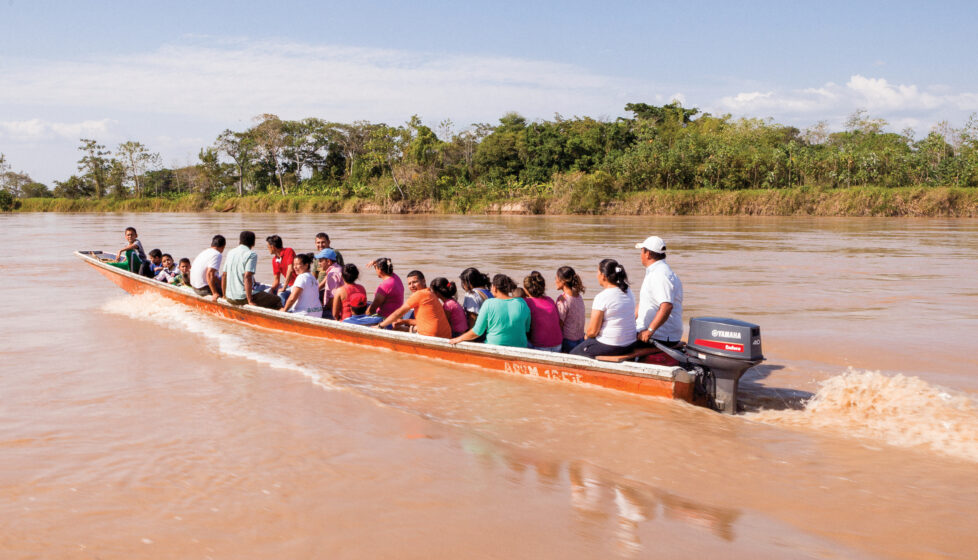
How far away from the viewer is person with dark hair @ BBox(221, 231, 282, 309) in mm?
7883

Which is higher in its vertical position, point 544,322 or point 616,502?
point 544,322

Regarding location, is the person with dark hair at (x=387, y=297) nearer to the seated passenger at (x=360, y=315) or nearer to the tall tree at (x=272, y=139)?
the seated passenger at (x=360, y=315)

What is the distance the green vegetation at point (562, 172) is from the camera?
111 feet

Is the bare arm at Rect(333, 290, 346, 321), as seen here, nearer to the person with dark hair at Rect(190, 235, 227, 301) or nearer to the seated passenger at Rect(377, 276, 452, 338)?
the seated passenger at Rect(377, 276, 452, 338)

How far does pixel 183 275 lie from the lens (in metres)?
9.30

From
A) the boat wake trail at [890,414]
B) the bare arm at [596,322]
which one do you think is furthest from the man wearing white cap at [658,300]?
the boat wake trail at [890,414]

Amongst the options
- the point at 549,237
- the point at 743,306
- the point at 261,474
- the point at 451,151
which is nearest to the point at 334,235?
the point at 549,237

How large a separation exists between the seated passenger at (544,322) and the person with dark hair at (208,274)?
4353 mm

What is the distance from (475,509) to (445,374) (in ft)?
8.54

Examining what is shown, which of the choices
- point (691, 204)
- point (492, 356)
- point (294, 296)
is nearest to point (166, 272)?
point (294, 296)

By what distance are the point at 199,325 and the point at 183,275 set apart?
120cm

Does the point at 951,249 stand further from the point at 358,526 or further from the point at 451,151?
the point at 451,151

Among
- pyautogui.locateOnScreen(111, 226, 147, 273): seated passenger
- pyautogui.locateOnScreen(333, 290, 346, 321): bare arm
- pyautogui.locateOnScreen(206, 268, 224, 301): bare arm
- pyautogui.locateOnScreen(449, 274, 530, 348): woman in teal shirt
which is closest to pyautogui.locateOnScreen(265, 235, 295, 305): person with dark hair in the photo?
pyautogui.locateOnScreen(206, 268, 224, 301): bare arm

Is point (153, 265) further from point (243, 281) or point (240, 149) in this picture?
point (240, 149)
